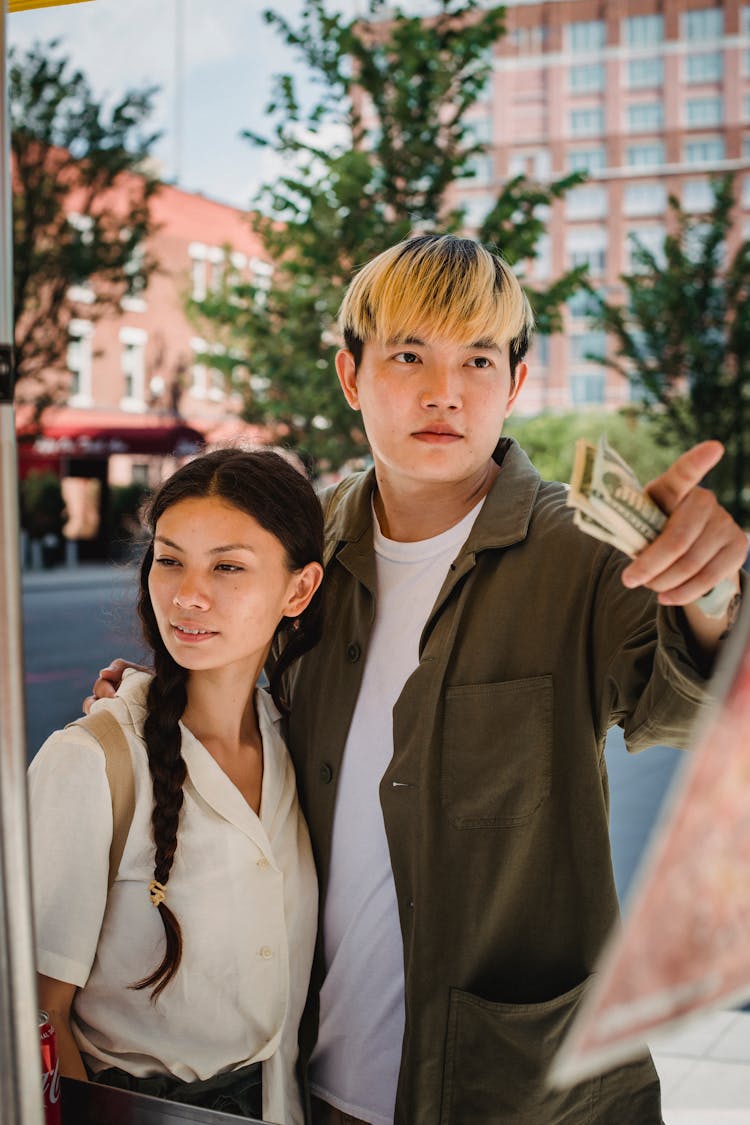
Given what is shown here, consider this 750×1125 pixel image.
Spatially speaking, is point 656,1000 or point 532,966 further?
point 532,966

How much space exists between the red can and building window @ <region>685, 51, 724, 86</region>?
5830 centimetres

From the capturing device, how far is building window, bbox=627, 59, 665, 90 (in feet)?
174

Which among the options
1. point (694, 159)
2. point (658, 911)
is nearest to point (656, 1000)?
point (658, 911)

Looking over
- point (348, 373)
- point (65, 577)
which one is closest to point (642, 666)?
point (348, 373)

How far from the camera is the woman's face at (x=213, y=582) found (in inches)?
59.8

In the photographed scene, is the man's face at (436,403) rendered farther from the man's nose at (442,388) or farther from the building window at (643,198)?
the building window at (643,198)

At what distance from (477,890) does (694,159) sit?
5673cm

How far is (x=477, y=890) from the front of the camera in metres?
1.53

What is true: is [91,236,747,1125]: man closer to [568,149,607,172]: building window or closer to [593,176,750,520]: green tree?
[593,176,750,520]: green tree

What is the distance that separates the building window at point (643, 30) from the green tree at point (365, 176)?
5096 cm

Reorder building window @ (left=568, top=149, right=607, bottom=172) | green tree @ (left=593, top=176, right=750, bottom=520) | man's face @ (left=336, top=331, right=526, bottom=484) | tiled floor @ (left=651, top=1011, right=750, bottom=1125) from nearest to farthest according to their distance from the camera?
man's face @ (left=336, top=331, right=526, bottom=484)
tiled floor @ (left=651, top=1011, right=750, bottom=1125)
green tree @ (left=593, top=176, right=750, bottom=520)
building window @ (left=568, top=149, right=607, bottom=172)

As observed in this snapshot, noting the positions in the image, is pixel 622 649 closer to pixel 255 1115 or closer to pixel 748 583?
pixel 748 583

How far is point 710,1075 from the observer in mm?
3303

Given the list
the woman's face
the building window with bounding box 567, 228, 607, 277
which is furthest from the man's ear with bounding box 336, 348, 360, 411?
the building window with bounding box 567, 228, 607, 277
